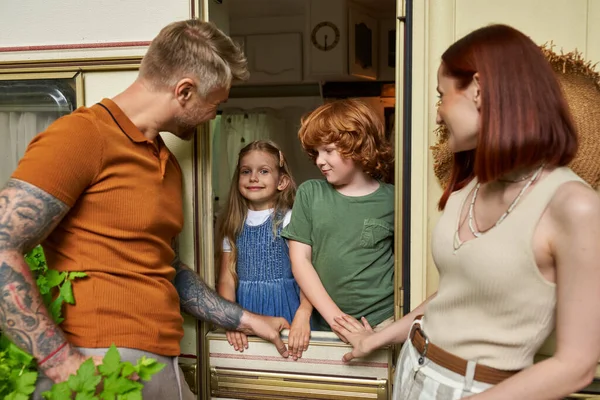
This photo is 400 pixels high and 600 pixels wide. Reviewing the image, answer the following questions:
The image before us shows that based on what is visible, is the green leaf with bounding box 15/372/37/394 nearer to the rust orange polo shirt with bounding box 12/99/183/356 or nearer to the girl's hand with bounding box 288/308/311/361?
the rust orange polo shirt with bounding box 12/99/183/356

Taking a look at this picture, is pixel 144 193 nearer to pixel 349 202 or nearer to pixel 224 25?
pixel 349 202

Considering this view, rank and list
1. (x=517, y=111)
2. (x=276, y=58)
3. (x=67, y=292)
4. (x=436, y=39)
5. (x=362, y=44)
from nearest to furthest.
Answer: (x=517, y=111), (x=67, y=292), (x=436, y=39), (x=362, y=44), (x=276, y=58)

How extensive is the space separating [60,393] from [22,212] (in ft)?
1.45

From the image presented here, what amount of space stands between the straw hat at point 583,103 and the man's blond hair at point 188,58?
38.5 inches

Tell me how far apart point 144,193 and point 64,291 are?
34 cm

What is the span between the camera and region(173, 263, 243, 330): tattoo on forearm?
2.21 m

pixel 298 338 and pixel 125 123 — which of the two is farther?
pixel 298 338

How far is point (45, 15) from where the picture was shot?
2.32m

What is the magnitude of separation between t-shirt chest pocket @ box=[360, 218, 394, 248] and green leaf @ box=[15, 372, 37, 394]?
124 cm

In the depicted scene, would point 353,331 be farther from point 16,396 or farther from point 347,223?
point 16,396

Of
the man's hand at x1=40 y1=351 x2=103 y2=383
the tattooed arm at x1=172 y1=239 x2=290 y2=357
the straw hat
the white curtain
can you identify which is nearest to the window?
the white curtain

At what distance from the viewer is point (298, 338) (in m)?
2.25

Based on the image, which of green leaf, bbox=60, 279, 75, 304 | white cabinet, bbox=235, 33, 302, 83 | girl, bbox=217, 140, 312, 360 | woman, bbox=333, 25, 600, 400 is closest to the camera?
woman, bbox=333, 25, 600, 400

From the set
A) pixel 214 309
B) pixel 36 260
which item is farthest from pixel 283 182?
pixel 36 260
